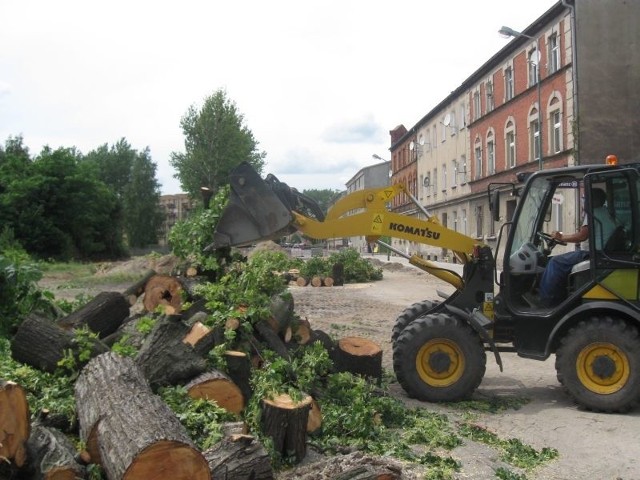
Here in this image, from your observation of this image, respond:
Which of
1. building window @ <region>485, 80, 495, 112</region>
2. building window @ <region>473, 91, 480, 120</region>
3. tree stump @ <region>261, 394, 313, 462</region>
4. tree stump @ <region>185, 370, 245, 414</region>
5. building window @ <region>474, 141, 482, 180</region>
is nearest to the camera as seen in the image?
tree stump @ <region>261, 394, 313, 462</region>

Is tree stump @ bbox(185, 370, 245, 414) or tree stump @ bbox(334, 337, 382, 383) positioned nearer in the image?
tree stump @ bbox(185, 370, 245, 414)

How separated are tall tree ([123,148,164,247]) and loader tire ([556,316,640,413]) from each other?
76.1m

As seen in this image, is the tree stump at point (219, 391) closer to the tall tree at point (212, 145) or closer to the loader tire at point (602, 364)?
the loader tire at point (602, 364)

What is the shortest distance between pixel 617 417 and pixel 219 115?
58.0 metres

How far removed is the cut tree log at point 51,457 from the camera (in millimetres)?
4164

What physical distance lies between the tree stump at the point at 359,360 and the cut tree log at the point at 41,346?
9.90ft

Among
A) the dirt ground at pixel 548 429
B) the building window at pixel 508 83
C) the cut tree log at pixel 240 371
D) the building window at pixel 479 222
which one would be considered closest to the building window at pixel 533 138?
the building window at pixel 508 83

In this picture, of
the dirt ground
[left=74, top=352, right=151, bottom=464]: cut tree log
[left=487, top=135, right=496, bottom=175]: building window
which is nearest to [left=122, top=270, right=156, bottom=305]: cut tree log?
the dirt ground

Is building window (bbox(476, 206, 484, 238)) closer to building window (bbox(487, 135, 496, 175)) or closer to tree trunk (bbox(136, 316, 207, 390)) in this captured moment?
building window (bbox(487, 135, 496, 175))

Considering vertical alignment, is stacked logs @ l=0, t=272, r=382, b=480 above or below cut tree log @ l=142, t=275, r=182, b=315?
below

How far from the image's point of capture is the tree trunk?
5.75 m

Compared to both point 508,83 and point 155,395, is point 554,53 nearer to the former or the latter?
point 508,83

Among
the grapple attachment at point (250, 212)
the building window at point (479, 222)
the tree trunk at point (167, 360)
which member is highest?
the building window at point (479, 222)

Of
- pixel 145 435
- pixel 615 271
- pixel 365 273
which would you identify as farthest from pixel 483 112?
pixel 145 435
